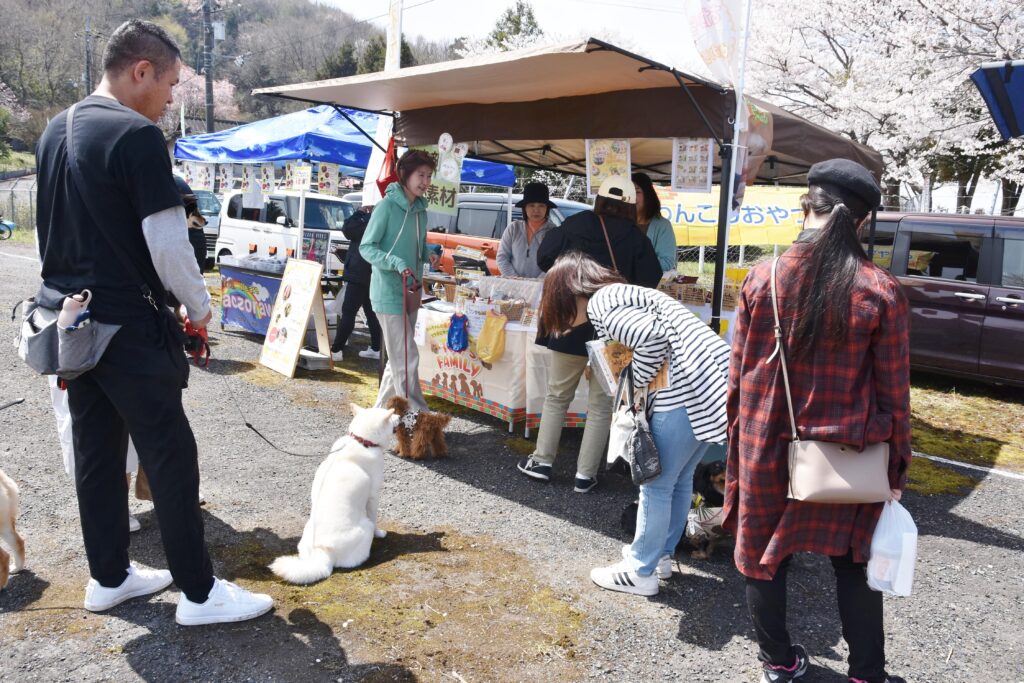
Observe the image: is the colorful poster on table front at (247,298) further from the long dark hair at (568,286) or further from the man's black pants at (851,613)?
the man's black pants at (851,613)

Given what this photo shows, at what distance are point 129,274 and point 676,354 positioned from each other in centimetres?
198

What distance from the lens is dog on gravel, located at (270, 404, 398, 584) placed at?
10.1 ft

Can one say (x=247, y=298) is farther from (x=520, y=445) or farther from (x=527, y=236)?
(x=520, y=445)

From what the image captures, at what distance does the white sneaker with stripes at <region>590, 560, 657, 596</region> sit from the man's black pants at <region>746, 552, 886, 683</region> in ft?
2.69

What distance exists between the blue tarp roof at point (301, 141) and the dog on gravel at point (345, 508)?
5113mm

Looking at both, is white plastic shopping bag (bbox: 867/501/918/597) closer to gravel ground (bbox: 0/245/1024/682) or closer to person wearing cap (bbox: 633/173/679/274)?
gravel ground (bbox: 0/245/1024/682)

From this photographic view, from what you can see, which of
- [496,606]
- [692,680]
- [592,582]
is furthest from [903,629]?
[496,606]

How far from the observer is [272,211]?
512 inches

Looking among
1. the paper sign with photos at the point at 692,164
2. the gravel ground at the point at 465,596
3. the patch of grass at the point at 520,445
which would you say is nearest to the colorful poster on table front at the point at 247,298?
the gravel ground at the point at 465,596

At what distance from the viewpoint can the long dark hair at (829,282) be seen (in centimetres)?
204

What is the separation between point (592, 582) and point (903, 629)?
4.36 feet

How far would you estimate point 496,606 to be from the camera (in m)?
2.99

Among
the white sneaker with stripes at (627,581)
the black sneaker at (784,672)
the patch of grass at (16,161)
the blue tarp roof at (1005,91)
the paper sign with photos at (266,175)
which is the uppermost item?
the patch of grass at (16,161)

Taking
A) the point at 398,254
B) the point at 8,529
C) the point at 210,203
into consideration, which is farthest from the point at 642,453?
the point at 210,203
